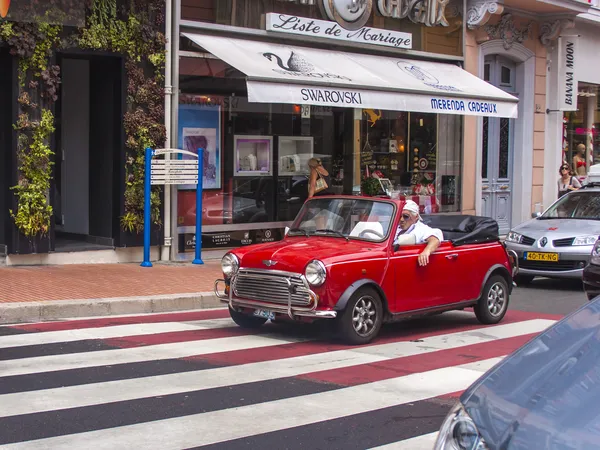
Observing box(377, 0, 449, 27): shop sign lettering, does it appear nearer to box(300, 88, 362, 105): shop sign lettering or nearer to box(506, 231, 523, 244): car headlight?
box(300, 88, 362, 105): shop sign lettering

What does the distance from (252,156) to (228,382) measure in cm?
973

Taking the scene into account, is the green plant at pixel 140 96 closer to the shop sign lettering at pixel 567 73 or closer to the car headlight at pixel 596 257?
the car headlight at pixel 596 257

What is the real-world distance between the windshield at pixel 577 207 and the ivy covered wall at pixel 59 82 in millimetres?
6908

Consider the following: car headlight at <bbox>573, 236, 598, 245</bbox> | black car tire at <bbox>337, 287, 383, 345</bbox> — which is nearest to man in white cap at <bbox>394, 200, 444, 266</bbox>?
black car tire at <bbox>337, 287, 383, 345</bbox>

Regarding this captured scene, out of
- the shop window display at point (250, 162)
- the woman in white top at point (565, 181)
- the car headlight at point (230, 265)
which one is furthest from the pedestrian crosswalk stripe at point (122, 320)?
the woman in white top at point (565, 181)

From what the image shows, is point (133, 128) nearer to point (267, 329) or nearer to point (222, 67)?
point (222, 67)

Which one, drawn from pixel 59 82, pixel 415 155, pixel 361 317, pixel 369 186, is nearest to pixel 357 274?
pixel 361 317

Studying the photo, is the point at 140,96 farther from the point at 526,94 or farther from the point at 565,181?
the point at 565,181

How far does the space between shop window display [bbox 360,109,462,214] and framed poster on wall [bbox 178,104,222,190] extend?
396cm

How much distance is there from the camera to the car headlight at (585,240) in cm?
1412

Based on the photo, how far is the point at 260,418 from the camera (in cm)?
619

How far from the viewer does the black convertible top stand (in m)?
10.9

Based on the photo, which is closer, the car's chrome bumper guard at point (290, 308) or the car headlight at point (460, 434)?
the car headlight at point (460, 434)

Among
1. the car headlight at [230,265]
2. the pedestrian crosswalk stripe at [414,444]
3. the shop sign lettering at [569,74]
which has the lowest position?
the pedestrian crosswalk stripe at [414,444]
